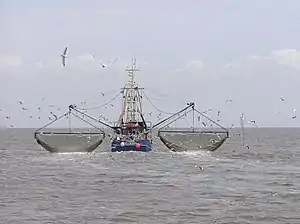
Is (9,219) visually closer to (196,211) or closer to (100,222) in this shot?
(100,222)

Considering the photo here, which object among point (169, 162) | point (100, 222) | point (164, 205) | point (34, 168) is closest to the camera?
point (100, 222)

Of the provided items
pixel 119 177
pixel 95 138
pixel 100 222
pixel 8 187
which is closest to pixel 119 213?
pixel 100 222

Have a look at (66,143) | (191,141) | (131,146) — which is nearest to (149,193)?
(131,146)

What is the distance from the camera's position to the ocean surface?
2928 cm

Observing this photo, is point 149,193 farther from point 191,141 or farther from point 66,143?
point 191,141

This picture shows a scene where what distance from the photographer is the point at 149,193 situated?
36.9 metres

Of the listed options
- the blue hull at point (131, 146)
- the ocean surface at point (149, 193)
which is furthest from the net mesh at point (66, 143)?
the ocean surface at point (149, 193)

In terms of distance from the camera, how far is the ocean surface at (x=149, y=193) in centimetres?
2928

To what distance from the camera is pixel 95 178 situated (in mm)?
46094

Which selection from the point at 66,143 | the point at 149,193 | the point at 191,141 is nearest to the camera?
the point at 149,193

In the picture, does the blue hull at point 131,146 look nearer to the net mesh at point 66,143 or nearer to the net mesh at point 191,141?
the net mesh at point 66,143

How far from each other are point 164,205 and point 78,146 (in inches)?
1961

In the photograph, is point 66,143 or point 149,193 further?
point 66,143

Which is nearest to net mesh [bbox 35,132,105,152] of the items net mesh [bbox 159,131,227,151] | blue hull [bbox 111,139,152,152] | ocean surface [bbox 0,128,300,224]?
blue hull [bbox 111,139,152,152]
